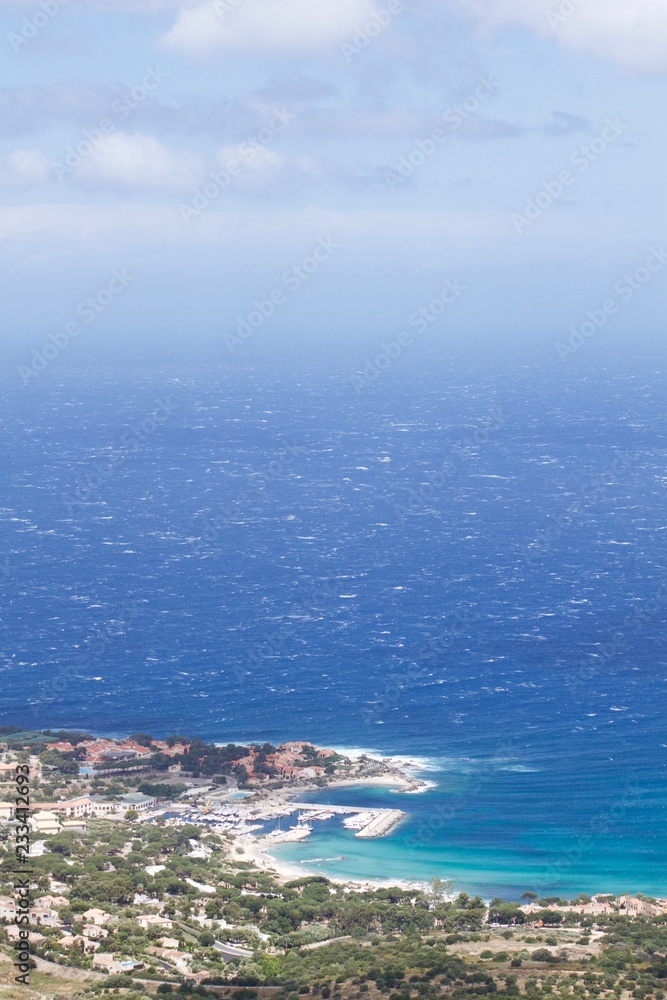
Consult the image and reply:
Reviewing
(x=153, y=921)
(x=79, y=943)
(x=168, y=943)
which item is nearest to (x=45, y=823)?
(x=153, y=921)

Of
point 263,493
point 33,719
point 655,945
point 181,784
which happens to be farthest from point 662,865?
point 263,493

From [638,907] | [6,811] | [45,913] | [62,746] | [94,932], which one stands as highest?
[62,746]

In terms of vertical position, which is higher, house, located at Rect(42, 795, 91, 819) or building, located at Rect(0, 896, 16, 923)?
house, located at Rect(42, 795, 91, 819)

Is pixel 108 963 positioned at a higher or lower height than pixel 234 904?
lower

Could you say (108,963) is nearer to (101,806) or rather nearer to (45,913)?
(45,913)

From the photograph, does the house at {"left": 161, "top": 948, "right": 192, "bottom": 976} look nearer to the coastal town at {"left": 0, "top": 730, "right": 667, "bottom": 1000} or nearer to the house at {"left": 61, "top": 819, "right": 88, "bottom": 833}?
the coastal town at {"left": 0, "top": 730, "right": 667, "bottom": 1000}

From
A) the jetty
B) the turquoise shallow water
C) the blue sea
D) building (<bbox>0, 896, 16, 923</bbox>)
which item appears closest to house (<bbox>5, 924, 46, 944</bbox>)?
building (<bbox>0, 896, 16, 923</bbox>)
